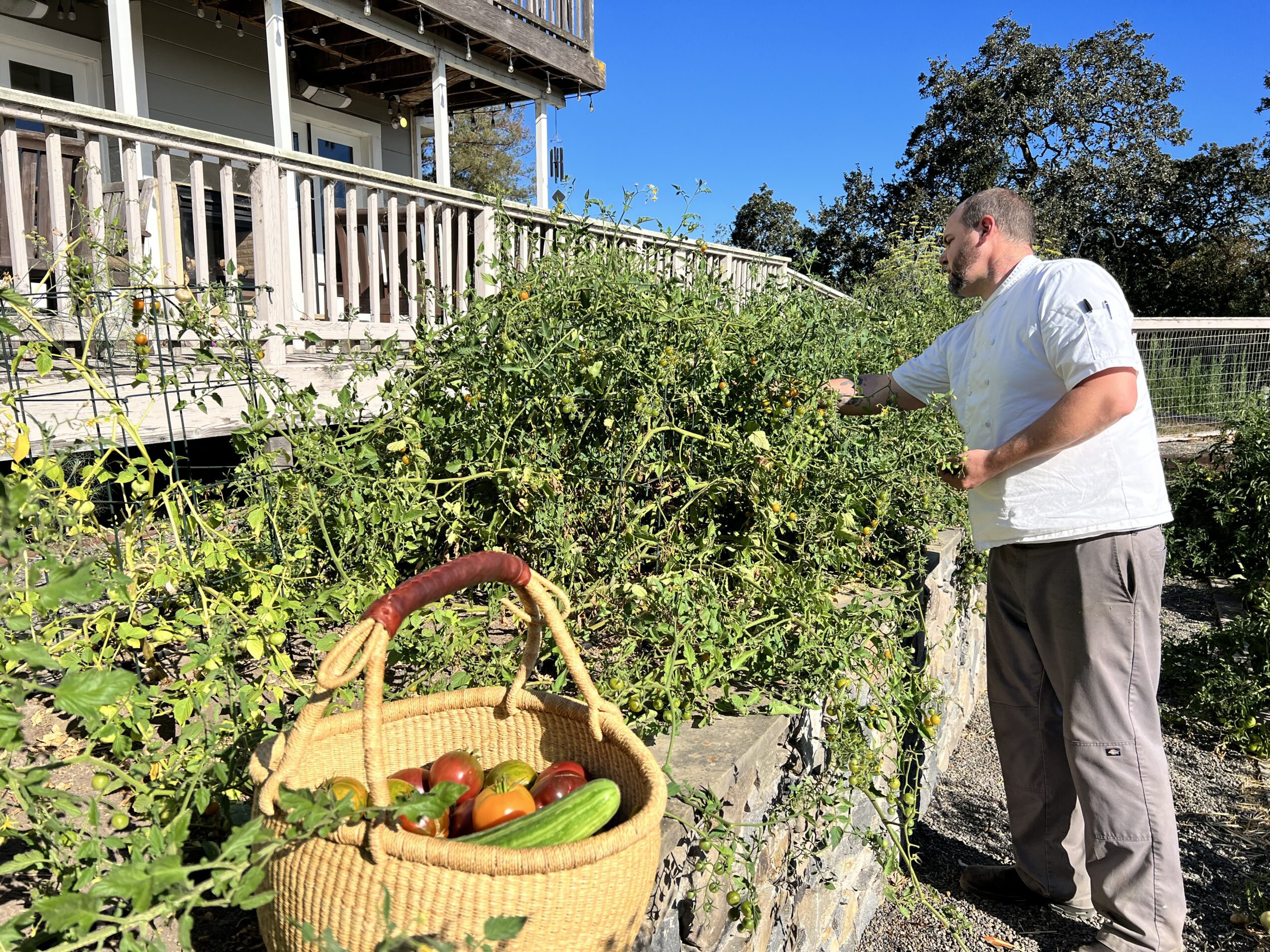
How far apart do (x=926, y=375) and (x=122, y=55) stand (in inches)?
270

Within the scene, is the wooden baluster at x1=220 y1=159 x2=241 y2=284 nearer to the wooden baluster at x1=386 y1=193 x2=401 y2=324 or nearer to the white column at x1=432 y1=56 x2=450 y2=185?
the wooden baluster at x1=386 y1=193 x2=401 y2=324

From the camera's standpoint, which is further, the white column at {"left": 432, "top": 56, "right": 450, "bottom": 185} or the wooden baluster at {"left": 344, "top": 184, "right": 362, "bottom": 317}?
the white column at {"left": 432, "top": 56, "right": 450, "bottom": 185}

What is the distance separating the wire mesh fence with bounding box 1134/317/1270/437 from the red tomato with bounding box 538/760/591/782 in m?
9.10

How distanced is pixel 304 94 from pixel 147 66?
1967 millimetres

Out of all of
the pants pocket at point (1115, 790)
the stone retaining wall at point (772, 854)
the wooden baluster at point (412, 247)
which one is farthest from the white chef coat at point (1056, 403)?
the wooden baluster at point (412, 247)

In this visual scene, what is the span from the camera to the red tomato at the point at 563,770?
151cm

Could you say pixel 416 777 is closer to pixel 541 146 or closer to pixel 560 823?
pixel 560 823

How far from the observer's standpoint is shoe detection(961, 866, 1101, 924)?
2.92 m

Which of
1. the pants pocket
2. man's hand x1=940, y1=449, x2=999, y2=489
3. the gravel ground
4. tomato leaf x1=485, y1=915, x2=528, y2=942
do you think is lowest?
the gravel ground

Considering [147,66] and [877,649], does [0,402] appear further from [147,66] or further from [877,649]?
[147,66]

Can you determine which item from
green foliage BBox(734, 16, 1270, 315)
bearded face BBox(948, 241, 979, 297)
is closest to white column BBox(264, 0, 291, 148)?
bearded face BBox(948, 241, 979, 297)

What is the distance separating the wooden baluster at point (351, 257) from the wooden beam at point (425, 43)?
396 centimetres

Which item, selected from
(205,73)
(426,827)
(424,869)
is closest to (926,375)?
(426,827)

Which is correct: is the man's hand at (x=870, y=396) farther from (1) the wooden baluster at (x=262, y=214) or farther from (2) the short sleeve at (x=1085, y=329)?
(1) the wooden baluster at (x=262, y=214)
